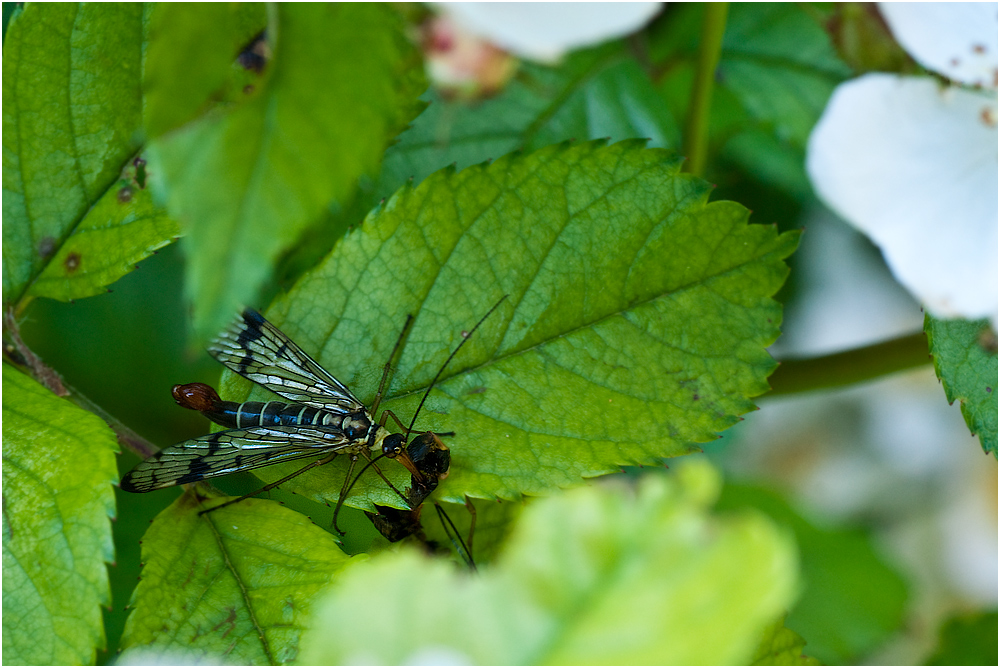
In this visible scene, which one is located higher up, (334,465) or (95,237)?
(95,237)

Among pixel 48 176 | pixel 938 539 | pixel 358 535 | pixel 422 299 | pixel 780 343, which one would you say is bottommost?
pixel 938 539

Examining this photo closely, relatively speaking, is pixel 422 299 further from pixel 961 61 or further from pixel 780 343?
pixel 780 343

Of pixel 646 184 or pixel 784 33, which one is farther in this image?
pixel 784 33

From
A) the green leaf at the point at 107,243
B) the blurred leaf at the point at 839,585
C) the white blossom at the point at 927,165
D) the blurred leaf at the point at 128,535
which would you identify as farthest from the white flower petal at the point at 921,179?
the blurred leaf at the point at 839,585

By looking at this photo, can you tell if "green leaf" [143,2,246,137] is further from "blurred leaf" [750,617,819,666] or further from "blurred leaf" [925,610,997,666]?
"blurred leaf" [925,610,997,666]

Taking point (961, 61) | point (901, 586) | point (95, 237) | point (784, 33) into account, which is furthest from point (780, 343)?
point (95, 237)

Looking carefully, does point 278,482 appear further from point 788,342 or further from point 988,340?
point 788,342

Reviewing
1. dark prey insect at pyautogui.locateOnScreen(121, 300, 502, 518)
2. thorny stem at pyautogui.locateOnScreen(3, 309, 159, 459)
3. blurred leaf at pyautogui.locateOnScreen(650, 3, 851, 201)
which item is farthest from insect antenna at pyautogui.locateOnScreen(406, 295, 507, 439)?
blurred leaf at pyautogui.locateOnScreen(650, 3, 851, 201)

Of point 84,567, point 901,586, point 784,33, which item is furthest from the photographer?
point 901,586
